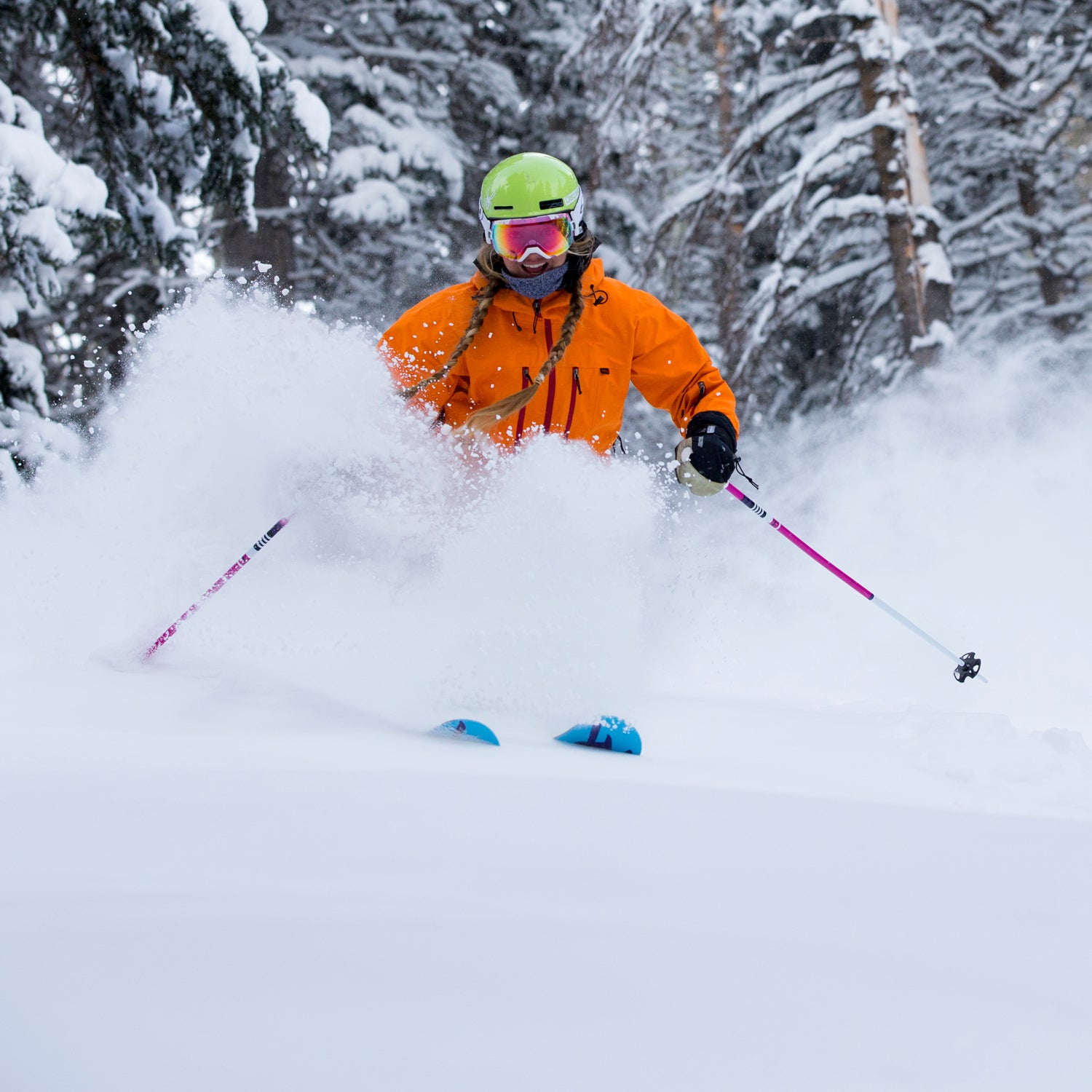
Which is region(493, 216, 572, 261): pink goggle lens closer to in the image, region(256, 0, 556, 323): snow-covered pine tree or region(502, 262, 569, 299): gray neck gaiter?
region(502, 262, 569, 299): gray neck gaiter

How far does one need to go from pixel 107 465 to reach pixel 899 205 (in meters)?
6.78

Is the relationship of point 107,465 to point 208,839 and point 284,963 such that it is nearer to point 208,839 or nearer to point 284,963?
point 208,839

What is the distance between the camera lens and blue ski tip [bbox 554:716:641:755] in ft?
9.87

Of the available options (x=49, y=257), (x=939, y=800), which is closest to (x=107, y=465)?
(x=49, y=257)

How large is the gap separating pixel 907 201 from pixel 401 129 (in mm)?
5955

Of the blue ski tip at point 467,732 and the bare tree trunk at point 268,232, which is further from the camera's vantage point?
the bare tree trunk at point 268,232

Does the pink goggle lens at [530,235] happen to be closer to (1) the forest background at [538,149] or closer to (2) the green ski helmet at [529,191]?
(2) the green ski helmet at [529,191]

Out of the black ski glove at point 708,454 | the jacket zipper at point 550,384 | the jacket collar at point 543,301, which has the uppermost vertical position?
the jacket collar at point 543,301

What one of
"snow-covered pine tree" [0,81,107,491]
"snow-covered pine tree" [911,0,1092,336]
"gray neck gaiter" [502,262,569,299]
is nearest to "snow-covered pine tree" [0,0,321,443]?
"snow-covered pine tree" [0,81,107,491]

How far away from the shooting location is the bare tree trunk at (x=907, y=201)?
8062mm

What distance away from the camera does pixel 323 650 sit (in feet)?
11.1

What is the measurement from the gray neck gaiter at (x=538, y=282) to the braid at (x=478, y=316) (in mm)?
64

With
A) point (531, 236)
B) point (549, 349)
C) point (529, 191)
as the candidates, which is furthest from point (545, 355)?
point (529, 191)

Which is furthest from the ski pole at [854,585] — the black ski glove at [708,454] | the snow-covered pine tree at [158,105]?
the snow-covered pine tree at [158,105]
